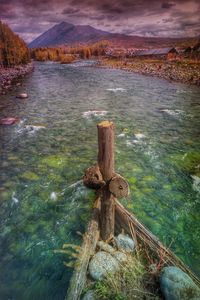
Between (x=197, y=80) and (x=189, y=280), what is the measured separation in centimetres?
3256

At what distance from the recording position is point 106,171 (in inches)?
205

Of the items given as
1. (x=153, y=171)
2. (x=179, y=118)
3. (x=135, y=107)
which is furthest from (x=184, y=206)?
(x=135, y=107)

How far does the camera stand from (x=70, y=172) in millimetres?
10805

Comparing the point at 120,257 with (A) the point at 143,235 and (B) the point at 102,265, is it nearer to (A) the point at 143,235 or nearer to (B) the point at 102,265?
(B) the point at 102,265

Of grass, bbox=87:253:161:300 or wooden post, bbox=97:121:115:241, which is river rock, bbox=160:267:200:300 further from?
wooden post, bbox=97:121:115:241

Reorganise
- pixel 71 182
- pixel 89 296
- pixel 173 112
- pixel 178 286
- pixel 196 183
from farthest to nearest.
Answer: pixel 173 112 → pixel 71 182 → pixel 196 183 → pixel 89 296 → pixel 178 286

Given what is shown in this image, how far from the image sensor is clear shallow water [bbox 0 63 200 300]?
6426 millimetres

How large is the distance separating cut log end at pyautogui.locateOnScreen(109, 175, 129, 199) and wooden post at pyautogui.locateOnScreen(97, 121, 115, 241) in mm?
157

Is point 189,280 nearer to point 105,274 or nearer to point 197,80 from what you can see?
point 105,274

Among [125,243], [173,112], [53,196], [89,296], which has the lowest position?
[53,196]

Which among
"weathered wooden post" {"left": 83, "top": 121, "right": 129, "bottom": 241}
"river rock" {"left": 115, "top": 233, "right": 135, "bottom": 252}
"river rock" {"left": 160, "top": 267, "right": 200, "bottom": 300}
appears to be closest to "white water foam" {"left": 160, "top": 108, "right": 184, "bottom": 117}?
"river rock" {"left": 115, "top": 233, "right": 135, "bottom": 252}

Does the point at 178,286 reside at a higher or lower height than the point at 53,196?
higher

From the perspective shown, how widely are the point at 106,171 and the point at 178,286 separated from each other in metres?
2.62

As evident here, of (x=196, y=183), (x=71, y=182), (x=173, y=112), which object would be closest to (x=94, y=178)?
(x=71, y=182)
